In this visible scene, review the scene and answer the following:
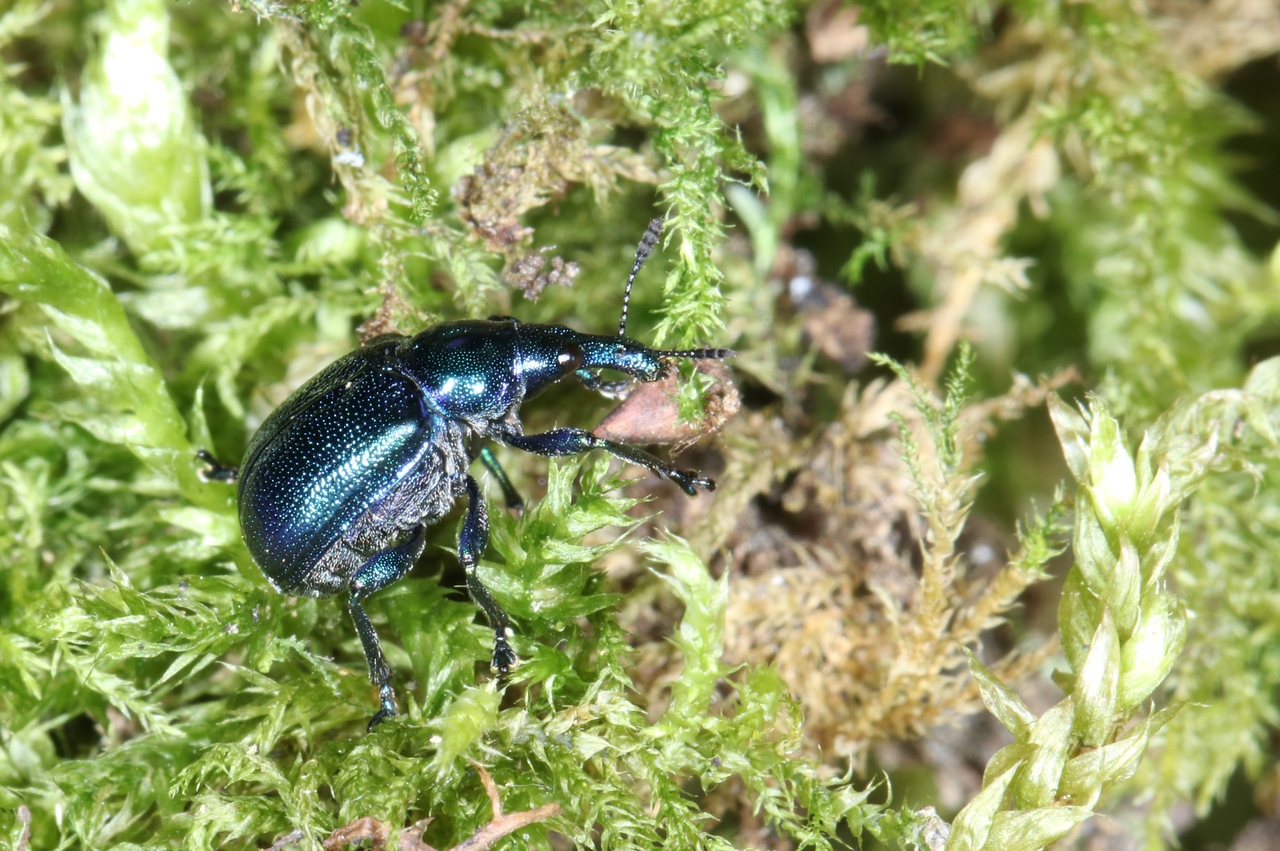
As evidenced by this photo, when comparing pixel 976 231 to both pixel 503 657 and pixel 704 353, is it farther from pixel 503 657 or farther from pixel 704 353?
pixel 503 657

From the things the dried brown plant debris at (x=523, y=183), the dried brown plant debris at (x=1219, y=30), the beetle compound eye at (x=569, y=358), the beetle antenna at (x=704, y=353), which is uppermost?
the dried brown plant debris at (x=523, y=183)

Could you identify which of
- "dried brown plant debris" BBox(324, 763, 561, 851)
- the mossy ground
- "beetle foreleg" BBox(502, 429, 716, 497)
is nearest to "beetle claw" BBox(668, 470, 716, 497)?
"beetle foreleg" BBox(502, 429, 716, 497)

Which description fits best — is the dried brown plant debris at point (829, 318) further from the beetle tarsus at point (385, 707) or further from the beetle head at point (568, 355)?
the beetle tarsus at point (385, 707)

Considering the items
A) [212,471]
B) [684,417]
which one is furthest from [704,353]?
[212,471]

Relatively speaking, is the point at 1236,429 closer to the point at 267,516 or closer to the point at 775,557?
the point at 775,557

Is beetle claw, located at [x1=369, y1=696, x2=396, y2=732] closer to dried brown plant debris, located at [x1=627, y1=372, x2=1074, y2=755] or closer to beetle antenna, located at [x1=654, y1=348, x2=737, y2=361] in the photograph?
dried brown plant debris, located at [x1=627, y1=372, x2=1074, y2=755]

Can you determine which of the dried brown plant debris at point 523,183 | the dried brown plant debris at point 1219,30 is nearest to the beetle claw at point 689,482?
the dried brown plant debris at point 523,183
